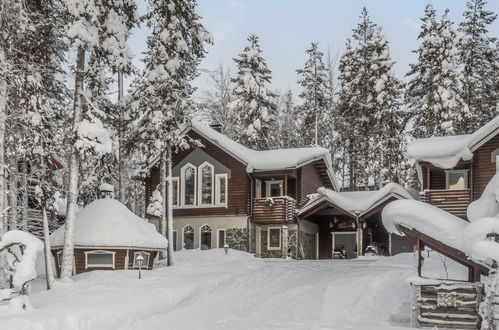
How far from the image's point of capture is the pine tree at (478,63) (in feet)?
129

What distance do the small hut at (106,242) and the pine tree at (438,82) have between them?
67.1ft

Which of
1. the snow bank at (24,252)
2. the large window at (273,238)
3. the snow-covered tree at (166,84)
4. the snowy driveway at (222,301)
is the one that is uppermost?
the snow-covered tree at (166,84)

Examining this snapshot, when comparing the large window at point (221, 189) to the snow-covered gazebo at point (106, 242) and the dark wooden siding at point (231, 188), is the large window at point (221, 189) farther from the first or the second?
the snow-covered gazebo at point (106, 242)

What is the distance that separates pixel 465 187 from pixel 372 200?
444 centimetres

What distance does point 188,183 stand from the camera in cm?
3356

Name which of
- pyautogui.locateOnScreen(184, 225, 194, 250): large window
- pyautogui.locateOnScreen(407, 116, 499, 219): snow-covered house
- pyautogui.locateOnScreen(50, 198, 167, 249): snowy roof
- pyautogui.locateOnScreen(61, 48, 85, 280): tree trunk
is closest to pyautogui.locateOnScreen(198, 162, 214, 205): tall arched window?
pyautogui.locateOnScreen(184, 225, 194, 250): large window

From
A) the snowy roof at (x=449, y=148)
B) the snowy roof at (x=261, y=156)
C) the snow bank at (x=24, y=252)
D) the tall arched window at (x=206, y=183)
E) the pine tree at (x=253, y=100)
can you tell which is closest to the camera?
the snow bank at (x=24, y=252)

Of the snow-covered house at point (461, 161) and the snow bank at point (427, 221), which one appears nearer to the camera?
the snow bank at point (427, 221)

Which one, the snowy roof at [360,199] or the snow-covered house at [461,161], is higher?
the snow-covered house at [461,161]

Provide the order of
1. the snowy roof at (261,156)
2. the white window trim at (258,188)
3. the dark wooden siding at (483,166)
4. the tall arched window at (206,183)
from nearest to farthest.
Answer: the dark wooden siding at (483,166) → the snowy roof at (261,156) → the tall arched window at (206,183) → the white window trim at (258,188)

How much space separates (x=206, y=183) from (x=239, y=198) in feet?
7.17

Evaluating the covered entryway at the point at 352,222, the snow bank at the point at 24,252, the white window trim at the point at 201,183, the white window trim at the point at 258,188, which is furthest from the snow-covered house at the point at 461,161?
the snow bank at the point at 24,252

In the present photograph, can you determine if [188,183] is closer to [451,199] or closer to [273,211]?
[273,211]

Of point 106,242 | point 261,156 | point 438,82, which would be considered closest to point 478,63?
point 438,82
